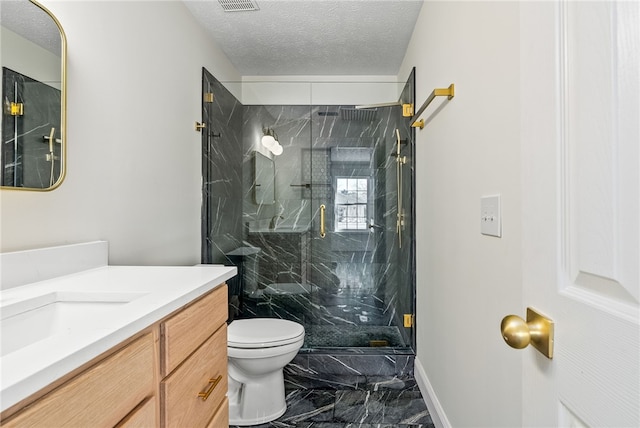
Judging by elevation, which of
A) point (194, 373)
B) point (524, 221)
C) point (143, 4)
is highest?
point (143, 4)

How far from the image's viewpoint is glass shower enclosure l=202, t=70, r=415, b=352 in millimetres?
2828

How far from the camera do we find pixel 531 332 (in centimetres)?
54

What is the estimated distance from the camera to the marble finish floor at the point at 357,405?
1.90 meters

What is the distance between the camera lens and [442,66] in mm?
1733

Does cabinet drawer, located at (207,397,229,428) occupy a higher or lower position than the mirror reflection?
lower

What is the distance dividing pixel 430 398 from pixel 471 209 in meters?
1.18

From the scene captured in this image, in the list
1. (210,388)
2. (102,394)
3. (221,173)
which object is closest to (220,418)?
(210,388)

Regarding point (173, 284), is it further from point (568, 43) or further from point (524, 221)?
point (568, 43)

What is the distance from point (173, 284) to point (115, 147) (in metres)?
0.83

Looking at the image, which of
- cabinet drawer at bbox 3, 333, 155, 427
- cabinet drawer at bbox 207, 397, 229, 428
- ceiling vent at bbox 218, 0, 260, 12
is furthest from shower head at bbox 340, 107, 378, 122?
cabinet drawer at bbox 3, 333, 155, 427

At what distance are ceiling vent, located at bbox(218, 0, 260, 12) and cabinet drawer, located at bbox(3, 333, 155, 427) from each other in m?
2.02

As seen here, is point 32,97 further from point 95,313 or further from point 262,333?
point 262,333

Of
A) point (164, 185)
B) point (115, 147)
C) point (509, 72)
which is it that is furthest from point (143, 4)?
point (509, 72)

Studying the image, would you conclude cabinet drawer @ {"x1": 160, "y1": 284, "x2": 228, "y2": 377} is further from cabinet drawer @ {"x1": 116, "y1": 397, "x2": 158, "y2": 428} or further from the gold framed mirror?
the gold framed mirror
